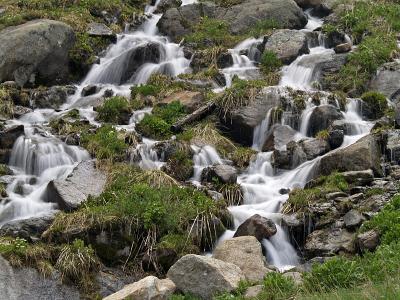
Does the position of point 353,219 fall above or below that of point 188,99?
above

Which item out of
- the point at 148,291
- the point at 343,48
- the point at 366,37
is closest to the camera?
the point at 148,291

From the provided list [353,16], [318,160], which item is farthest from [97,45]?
[318,160]

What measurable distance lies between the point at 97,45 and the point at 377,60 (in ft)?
35.6

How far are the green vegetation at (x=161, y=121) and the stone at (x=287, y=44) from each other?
5.60 metres

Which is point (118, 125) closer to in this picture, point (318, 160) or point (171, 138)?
point (171, 138)

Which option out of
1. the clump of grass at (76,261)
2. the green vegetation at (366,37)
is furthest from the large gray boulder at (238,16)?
the clump of grass at (76,261)

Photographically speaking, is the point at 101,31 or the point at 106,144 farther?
the point at 101,31

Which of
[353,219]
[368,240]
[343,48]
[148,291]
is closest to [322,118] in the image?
[343,48]

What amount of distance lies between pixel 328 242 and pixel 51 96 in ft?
39.4

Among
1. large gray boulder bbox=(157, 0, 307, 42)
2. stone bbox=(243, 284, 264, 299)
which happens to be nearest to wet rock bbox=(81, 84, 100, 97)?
large gray boulder bbox=(157, 0, 307, 42)

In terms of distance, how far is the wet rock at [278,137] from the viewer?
16066mm

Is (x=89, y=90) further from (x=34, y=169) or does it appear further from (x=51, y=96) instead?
(x=34, y=169)

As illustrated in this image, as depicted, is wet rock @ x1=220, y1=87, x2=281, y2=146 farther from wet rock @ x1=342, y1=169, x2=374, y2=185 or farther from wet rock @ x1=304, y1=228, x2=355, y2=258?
wet rock @ x1=304, y1=228, x2=355, y2=258

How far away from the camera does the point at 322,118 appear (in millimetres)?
16641
